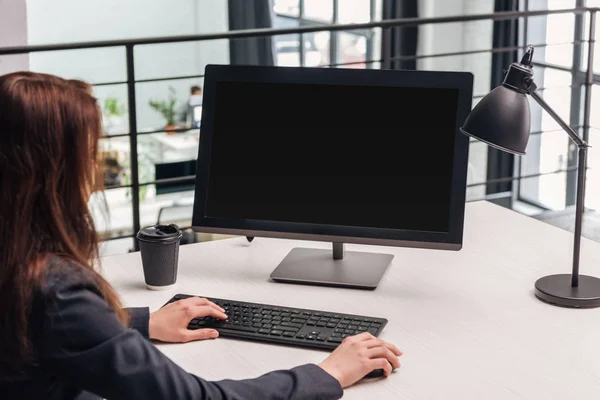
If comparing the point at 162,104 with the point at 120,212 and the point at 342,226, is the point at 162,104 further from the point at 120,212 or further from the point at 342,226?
the point at 342,226

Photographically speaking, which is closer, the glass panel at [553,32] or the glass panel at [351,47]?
the glass panel at [553,32]

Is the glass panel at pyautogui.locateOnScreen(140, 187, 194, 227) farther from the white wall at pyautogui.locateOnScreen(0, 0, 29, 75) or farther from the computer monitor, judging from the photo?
the computer monitor

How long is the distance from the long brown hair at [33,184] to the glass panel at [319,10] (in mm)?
4208

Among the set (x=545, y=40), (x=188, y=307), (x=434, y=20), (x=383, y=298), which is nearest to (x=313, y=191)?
(x=383, y=298)

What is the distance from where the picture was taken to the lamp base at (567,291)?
1.52 m

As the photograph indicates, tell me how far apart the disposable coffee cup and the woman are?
49cm

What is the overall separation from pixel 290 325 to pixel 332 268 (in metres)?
0.27

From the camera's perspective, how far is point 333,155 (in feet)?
5.37

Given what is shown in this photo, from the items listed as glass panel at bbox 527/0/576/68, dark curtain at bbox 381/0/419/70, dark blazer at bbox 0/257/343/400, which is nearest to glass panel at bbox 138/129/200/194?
dark curtain at bbox 381/0/419/70

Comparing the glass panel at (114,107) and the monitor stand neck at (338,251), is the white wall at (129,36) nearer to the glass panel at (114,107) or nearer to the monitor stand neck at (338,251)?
the glass panel at (114,107)

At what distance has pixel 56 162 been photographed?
3.48ft

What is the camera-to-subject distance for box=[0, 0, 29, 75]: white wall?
13.3ft

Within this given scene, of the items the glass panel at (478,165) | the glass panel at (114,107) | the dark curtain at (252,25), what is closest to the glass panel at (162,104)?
the glass panel at (114,107)

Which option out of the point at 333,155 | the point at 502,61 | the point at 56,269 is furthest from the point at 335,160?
the point at 502,61
